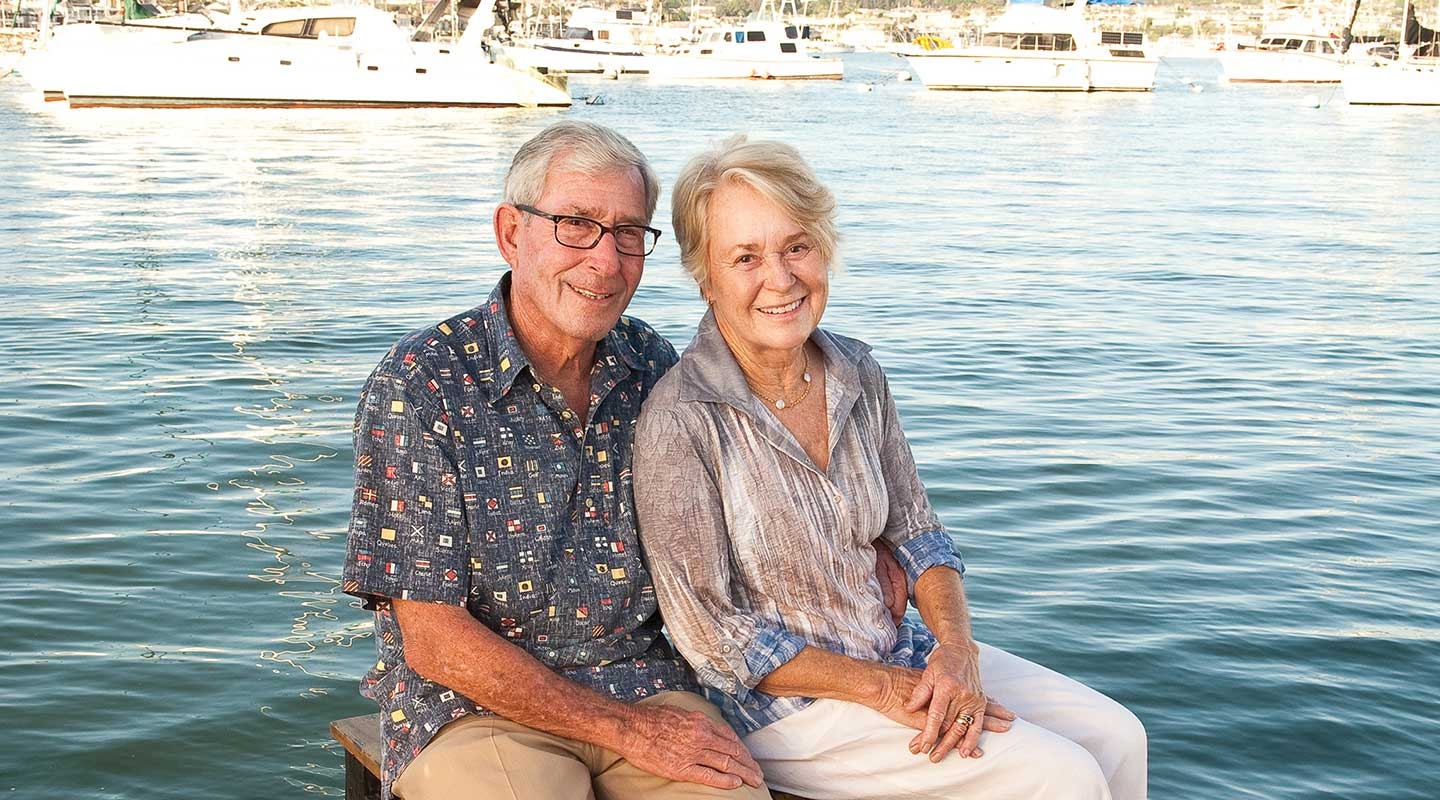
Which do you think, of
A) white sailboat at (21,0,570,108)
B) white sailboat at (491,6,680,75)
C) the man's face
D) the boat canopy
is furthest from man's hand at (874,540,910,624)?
the boat canopy

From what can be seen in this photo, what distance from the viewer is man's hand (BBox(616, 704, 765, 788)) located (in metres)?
2.73

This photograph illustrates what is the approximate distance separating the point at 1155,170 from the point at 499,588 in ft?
80.0

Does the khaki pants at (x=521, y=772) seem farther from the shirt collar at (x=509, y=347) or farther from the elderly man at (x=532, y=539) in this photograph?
the shirt collar at (x=509, y=347)

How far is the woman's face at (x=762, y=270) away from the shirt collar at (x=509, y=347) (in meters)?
0.22

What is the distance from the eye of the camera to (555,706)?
2709 mm

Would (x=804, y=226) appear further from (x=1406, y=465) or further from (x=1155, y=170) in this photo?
(x=1155, y=170)

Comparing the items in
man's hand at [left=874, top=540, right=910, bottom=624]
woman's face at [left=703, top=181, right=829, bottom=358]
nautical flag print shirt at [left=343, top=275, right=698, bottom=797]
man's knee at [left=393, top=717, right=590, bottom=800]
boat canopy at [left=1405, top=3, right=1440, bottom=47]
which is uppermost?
boat canopy at [left=1405, top=3, right=1440, bottom=47]

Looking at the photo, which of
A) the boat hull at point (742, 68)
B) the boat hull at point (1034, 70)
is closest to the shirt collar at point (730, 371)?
the boat hull at point (1034, 70)

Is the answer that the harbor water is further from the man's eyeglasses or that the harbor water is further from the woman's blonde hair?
the man's eyeglasses

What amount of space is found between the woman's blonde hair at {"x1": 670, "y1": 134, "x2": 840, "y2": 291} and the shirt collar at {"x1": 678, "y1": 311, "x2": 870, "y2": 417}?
13cm

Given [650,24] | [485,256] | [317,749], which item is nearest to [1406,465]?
[317,749]

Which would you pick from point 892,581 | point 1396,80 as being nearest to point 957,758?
point 892,581

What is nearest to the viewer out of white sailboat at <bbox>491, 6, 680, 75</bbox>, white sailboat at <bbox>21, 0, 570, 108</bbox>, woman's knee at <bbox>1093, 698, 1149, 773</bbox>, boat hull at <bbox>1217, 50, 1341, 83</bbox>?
woman's knee at <bbox>1093, 698, 1149, 773</bbox>

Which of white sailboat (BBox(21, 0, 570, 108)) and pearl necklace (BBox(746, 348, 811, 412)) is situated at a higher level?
white sailboat (BBox(21, 0, 570, 108))
